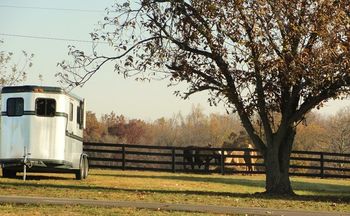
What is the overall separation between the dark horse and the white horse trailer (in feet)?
49.0

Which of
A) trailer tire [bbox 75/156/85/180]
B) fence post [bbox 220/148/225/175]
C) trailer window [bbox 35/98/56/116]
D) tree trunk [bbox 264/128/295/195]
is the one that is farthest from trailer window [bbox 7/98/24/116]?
fence post [bbox 220/148/225/175]

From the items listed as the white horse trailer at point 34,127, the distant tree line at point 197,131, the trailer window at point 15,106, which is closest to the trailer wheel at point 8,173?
the white horse trailer at point 34,127

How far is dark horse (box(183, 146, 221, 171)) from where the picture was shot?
118 ft

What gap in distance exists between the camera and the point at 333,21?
16781 mm

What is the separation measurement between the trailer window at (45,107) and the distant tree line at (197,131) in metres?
46.7

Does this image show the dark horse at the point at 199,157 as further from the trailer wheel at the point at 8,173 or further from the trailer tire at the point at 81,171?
the trailer wheel at the point at 8,173

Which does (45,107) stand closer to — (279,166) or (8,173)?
(8,173)

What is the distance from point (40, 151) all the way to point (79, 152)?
340 cm

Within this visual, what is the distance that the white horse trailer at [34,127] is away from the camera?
21234mm

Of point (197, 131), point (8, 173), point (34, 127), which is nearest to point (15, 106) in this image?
point (34, 127)

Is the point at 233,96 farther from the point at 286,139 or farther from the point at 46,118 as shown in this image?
the point at 46,118

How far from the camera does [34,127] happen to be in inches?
835

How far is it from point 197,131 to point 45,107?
70473mm

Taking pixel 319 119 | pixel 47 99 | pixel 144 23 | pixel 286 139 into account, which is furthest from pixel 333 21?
pixel 319 119
